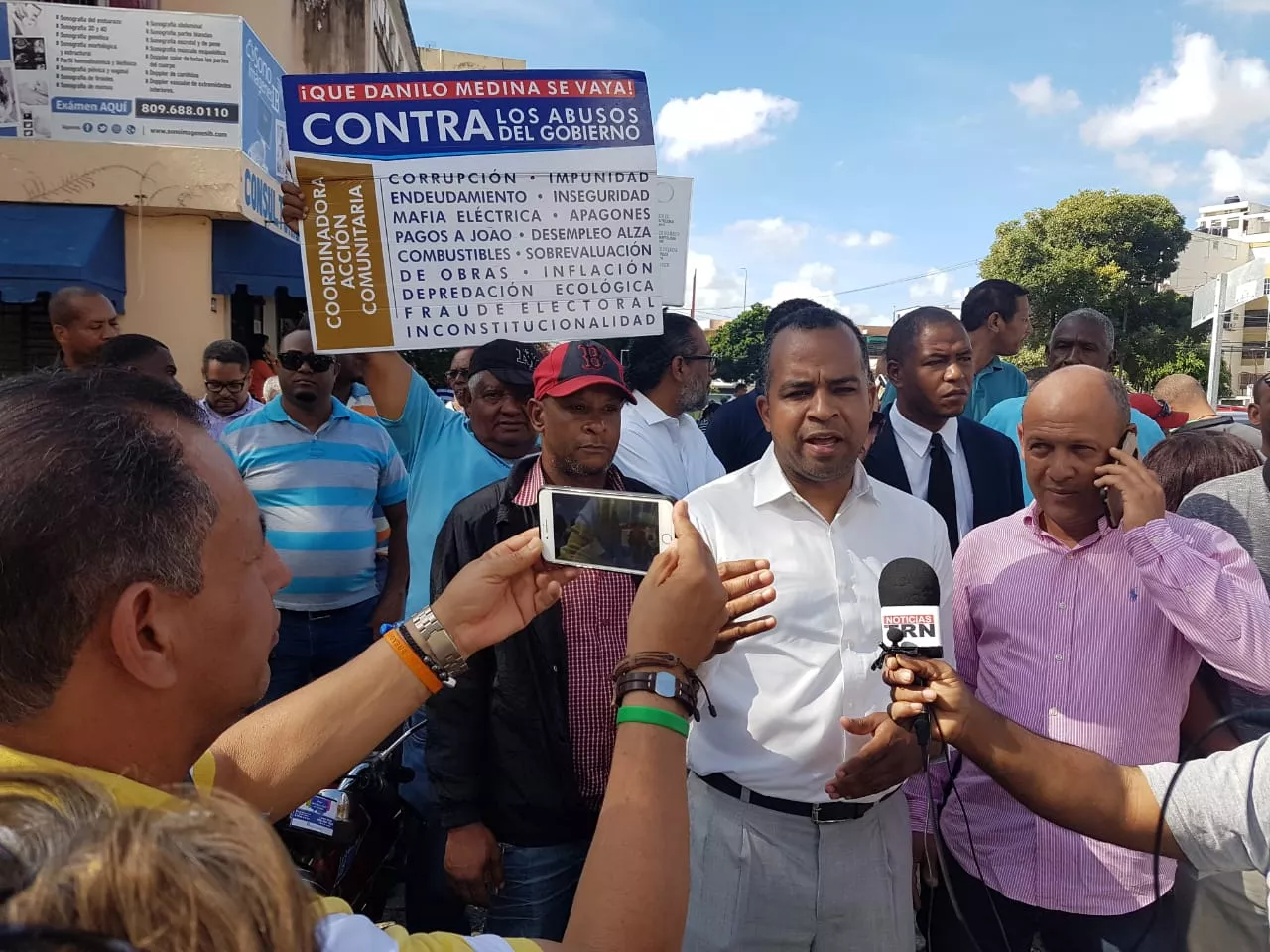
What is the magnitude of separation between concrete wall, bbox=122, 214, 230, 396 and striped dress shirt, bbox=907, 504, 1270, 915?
9621 millimetres

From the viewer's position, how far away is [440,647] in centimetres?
174

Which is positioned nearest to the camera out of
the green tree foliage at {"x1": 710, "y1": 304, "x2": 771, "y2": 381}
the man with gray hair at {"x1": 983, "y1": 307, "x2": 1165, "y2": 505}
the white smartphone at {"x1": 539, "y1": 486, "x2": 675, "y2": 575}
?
the white smartphone at {"x1": 539, "y1": 486, "x2": 675, "y2": 575}

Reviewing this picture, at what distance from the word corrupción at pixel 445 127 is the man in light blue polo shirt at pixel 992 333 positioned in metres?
2.49

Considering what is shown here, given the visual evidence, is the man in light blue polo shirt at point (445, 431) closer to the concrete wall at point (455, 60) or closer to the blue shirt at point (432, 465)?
the blue shirt at point (432, 465)

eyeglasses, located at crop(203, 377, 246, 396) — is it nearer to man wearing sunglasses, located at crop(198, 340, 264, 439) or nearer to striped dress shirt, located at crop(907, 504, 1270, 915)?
man wearing sunglasses, located at crop(198, 340, 264, 439)

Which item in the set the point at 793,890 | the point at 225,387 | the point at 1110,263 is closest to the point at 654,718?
the point at 793,890

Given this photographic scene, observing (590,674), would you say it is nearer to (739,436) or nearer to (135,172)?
(739,436)

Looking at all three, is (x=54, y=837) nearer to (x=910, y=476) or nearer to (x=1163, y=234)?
(x=910, y=476)

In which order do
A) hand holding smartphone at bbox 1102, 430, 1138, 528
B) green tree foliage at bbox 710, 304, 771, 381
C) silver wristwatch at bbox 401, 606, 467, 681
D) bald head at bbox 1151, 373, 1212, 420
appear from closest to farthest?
silver wristwatch at bbox 401, 606, 467, 681, hand holding smartphone at bbox 1102, 430, 1138, 528, bald head at bbox 1151, 373, 1212, 420, green tree foliage at bbox 710, 304, 771, 381

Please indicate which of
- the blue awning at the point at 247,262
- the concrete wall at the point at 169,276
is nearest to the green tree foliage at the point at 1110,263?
the blue awning at the point at 247,262

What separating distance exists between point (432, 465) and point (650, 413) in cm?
131

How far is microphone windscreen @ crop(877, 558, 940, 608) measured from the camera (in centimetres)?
186

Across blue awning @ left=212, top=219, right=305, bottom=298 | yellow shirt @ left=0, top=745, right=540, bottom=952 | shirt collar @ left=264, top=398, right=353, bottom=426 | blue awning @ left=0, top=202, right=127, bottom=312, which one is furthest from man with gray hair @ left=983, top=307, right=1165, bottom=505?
blue awning @ left=212, top=219, right=305, bottom=298

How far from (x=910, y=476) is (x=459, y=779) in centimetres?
225
